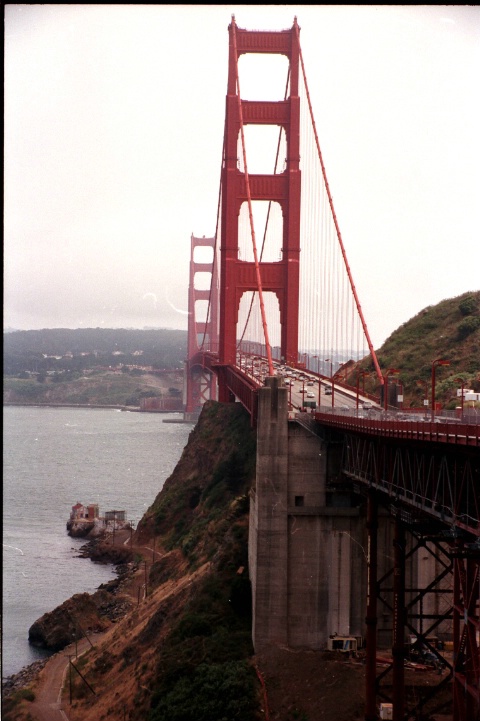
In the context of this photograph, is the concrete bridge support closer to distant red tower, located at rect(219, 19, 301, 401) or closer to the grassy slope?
distant red tower, located at rect(219, 19, 301, 401)

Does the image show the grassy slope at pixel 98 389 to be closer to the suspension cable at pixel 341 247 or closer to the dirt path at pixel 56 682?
the suspension cable at pixel 341 247

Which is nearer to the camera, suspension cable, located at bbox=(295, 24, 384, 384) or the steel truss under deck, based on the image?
the steel truss under deck

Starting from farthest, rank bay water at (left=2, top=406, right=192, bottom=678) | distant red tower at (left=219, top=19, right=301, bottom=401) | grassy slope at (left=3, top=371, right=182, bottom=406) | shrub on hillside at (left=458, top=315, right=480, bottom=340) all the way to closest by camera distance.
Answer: grassy slope at (left=3, top=371, right=182, bottom=406) < distant red tower at (left=219, top=19, right=301, bottom=401) < shrub on hillside at (left=458, top=315, right=480, bottom=340) < bay water at (left=2, top=406, right=192, bottom=678)

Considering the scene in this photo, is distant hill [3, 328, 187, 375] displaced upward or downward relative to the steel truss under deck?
upward

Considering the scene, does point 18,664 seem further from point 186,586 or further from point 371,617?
point 371,617

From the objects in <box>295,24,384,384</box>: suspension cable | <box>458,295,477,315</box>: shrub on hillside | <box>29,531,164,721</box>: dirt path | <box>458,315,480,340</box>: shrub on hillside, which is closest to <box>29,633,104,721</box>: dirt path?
<box>29,531,164,721</box>: dirt path

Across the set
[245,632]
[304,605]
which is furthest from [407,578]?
[245,632]
